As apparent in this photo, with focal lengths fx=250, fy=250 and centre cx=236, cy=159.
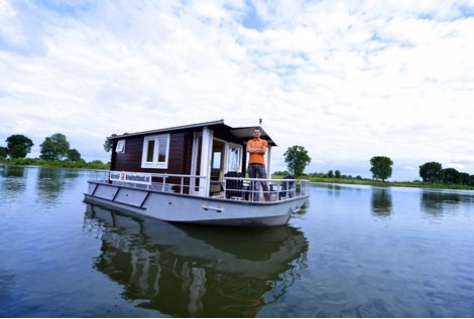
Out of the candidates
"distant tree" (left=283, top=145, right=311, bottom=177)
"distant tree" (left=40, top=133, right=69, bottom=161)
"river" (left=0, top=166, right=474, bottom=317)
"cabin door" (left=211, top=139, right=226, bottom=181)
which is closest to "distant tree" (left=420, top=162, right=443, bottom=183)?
"distant tree" (left=283, top=145, right=311, bottom=177)

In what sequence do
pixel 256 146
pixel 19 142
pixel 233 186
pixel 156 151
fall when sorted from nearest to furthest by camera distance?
pixel 233 186 < pixel 256 146 < pixel 156 151 < pixel 19 142

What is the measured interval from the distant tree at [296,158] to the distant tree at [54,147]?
71.1 meters

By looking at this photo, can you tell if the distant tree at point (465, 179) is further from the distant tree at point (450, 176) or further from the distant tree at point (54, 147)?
the distant tree at point (54, 147)

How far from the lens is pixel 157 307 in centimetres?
327

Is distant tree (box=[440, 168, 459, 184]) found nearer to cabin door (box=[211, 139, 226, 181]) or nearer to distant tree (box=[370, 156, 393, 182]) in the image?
distant tree (box=[370, 156, 393, 182])

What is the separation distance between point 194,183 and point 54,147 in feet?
290

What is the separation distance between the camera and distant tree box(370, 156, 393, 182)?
79500 mm

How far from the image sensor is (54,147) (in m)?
77.7

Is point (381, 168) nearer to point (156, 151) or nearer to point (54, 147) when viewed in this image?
point (156, 151)

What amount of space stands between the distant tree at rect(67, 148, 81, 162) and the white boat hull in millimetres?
96693

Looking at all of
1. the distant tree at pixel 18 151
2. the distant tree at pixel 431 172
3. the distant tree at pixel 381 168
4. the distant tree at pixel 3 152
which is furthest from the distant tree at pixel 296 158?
the distant tree at pixel 3 152

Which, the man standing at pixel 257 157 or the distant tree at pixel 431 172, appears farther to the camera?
the distant tree at pixel 431 172

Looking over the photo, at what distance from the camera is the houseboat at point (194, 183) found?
276 inches

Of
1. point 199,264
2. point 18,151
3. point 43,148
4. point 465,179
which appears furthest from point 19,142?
point 465,179
